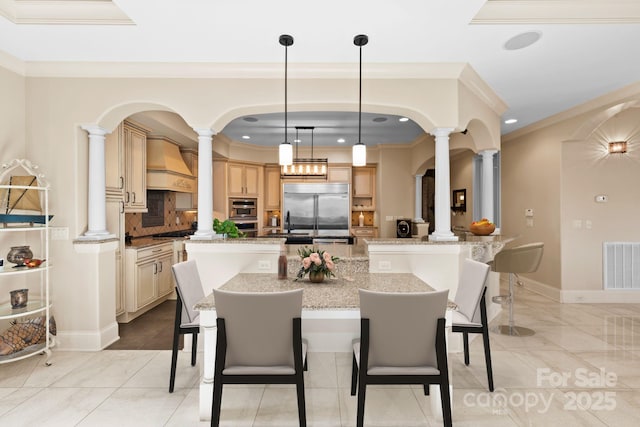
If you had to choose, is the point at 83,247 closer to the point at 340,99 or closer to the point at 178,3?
the point at 178,3

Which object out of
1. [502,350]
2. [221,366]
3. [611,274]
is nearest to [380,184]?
[611,274]

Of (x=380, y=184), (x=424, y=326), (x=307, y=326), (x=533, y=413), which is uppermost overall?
(x=380, y=184)

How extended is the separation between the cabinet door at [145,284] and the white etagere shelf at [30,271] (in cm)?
100

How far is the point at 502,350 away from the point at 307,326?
5.95 feet

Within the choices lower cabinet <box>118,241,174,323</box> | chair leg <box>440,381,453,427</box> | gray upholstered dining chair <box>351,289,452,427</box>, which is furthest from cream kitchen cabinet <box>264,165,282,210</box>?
chair leg <box>440,381,453,427</box>

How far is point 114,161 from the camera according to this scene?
13.0ft

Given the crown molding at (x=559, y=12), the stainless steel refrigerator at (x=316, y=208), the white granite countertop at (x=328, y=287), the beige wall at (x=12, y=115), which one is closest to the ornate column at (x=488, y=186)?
the crown molding at (x=559, y=12)

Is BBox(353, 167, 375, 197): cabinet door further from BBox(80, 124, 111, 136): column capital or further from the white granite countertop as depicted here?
BBox(80, 124, 111, 136): column capital

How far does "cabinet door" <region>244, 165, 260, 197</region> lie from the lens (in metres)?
7.43

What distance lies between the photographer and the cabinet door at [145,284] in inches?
163

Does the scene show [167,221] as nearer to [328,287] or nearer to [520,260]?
[328,287]

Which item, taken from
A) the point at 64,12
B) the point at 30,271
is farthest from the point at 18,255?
the point at 64,12

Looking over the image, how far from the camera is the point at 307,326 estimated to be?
3.11 m

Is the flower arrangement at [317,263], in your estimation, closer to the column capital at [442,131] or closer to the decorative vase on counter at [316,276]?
the decorative vase on counter at [316,276]
